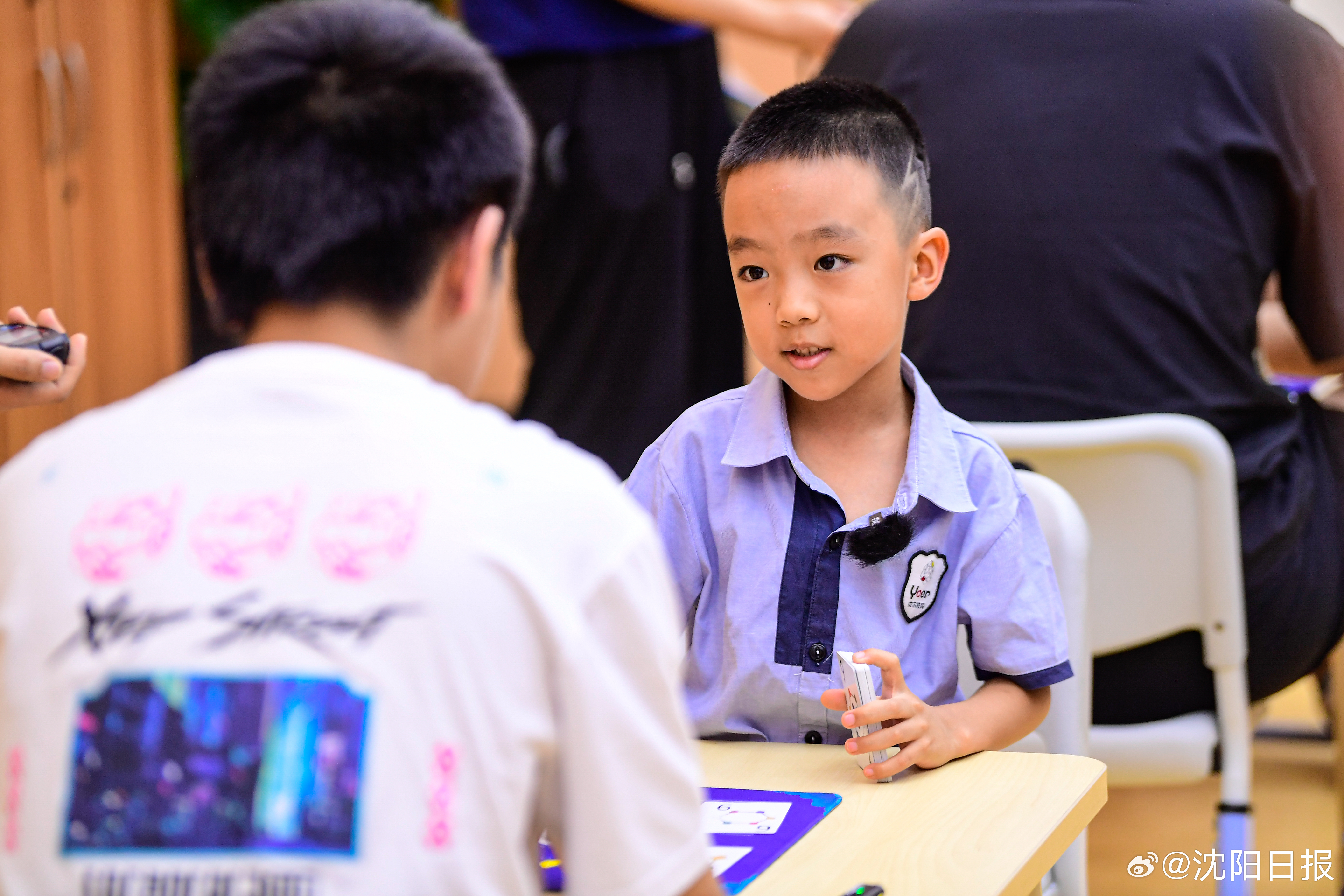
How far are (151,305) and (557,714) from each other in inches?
126

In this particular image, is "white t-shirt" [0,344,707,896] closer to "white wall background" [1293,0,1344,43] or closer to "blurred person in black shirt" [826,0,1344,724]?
"blurred person in black shirt" [826,0,1344,724]

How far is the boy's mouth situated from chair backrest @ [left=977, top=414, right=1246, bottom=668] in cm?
35

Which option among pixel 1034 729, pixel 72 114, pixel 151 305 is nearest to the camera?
pixel 1034 729

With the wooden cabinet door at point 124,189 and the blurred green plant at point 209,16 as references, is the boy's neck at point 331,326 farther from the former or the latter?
the blurred green plant at point 209,16

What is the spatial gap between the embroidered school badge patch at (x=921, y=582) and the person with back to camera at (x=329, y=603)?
1.83ft

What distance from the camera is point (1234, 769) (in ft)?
4.89

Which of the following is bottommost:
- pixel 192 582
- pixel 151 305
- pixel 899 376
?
pixel 151 305

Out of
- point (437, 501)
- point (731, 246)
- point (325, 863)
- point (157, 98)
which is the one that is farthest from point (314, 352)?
point (157, 98)

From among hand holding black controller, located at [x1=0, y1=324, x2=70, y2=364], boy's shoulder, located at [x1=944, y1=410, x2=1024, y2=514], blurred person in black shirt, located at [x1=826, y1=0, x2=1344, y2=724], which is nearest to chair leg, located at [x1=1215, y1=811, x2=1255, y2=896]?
blurred person in black shirt, located at [x1=826, y1=0, x2=1344, y2=724]

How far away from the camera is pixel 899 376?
1.26 m

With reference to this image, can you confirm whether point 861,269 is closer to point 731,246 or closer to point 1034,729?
point 731,246

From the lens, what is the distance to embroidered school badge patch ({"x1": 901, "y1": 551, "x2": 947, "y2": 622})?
3.68ft

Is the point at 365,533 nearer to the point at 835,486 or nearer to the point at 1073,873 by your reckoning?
the point at 835,486

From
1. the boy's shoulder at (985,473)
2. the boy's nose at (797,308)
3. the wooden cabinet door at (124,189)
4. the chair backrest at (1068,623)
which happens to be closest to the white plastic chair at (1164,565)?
the chair backrest at (1068,623)
